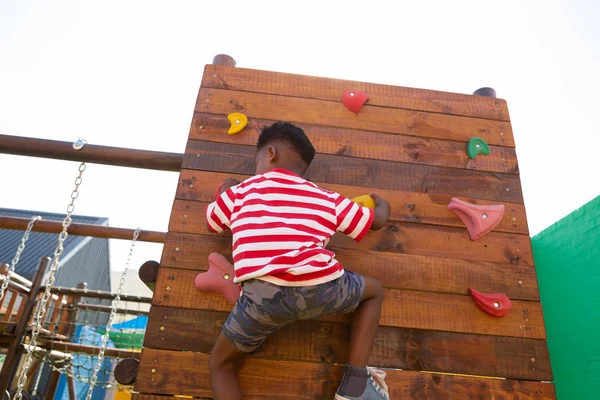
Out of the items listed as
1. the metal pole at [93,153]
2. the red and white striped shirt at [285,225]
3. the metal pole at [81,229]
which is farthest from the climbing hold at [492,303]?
the metal pole at [81,229]

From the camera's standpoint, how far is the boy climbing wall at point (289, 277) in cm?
159

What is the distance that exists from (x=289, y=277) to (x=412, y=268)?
82cm

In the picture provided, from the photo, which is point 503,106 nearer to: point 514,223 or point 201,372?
point 514,223

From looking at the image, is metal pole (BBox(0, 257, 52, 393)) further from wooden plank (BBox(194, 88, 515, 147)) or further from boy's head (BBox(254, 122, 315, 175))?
boy's head (BBox(254, 122, 315, 175))

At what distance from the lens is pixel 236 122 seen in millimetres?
2383

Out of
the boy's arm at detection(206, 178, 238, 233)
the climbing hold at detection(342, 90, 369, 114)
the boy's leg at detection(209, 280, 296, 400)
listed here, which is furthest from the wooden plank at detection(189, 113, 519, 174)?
the boy's leg at detection(209, 280, 296, 400)

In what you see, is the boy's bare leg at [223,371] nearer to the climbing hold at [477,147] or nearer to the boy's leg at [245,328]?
the boy's leg at [245,328]

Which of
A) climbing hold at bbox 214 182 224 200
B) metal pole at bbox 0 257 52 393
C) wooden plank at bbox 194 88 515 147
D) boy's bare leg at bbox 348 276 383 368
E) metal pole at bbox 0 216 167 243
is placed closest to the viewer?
boy's bare leg at bbox 348 276 383 368

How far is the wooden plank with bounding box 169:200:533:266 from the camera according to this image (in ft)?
6.98

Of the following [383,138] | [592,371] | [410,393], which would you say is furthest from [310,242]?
[592,371]

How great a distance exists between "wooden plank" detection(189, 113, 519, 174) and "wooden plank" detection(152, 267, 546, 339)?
30.9 inches

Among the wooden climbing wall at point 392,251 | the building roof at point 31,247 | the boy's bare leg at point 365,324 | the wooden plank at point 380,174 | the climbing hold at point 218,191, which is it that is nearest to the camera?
the boy's bare leg at point 365,324

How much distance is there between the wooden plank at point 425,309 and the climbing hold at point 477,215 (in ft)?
1.23

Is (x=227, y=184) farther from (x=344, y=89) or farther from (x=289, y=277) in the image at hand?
(x=344, y=89)
